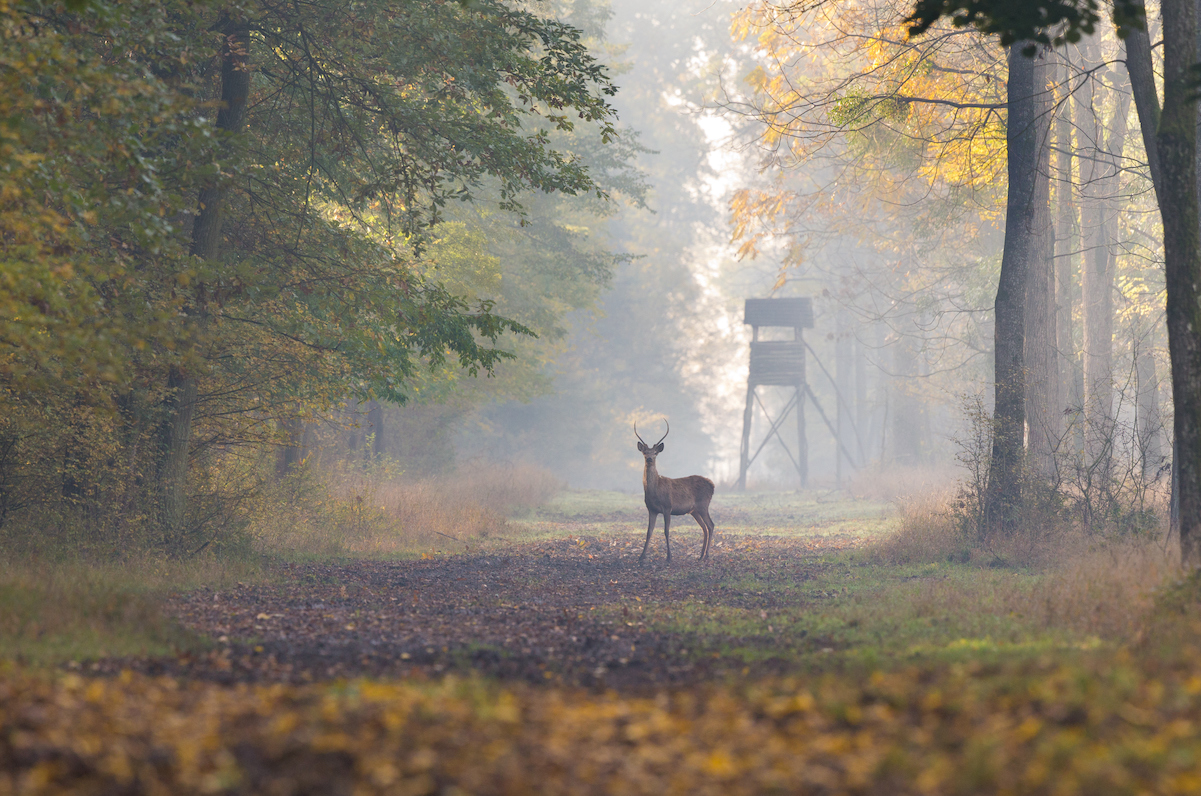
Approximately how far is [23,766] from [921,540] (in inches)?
509

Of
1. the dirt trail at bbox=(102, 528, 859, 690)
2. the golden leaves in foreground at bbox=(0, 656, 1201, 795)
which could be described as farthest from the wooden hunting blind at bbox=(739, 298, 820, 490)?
the golden leaves in foreground at bbox=(0, 656, 1201, 795)

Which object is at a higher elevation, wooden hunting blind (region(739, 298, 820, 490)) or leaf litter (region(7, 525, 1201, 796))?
wooden hunting blind (region(739, 298, 820, 490))

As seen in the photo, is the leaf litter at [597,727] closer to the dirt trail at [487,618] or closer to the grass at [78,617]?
the dirt trail at [487,618]

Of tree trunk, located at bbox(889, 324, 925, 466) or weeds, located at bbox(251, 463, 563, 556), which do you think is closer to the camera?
weeds, located at bbox(251, 463, 563, 556)

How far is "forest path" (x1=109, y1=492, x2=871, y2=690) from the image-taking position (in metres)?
6.86

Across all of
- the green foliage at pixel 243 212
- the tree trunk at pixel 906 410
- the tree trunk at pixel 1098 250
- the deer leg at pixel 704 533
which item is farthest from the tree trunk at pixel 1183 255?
the tree trunk at pixel 906 410

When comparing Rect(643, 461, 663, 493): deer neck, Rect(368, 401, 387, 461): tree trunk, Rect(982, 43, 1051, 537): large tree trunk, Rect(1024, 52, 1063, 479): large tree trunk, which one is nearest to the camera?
Rect(982, 43, 1051, 537): large tree trunk

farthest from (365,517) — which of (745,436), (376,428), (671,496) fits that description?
(745,436)

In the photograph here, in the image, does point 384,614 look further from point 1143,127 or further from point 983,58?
point 983,58

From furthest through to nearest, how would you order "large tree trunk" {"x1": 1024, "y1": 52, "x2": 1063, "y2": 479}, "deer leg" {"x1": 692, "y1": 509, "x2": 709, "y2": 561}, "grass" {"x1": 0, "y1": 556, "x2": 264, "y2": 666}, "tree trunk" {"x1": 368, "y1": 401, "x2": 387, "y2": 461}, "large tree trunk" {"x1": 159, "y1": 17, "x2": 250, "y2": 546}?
"tree trunk" {"x1": 368, "y1": 401, "x2": 387, "y2": 461} < "deer leg" {"x1": 692, "y1": 509, "x2": 709, "y2": 561} < "large tree trunk" {"x1": 1024, "y1": 52, "x2": 1063, "y2": 479} < "large tree trunk" {"x1": 159, "y1": 17, "x2": 250, "y2": 546} < "grass" {"x1": 0, "y1": 556, "x2": 264, "y2": 666}

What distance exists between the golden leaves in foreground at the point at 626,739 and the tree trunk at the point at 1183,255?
3730 mm

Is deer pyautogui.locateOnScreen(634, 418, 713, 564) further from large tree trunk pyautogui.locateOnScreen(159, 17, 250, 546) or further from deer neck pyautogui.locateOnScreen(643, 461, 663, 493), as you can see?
large tree trunk pyautogui.locateOnScreen(159, 17, 250, 546)

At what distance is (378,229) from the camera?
1772 cm

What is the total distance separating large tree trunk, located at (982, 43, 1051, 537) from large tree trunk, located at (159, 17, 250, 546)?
1113 cm
